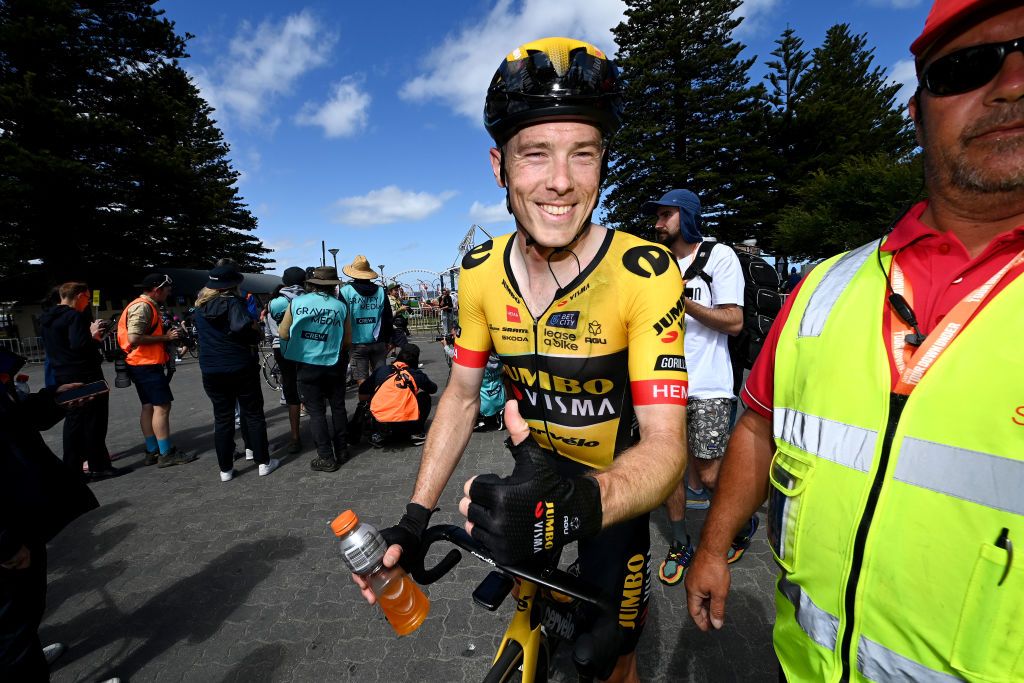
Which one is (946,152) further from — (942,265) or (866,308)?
(866,308)

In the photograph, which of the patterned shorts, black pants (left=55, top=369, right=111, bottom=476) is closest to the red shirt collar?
the patterned shorts

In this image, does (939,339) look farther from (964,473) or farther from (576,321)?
(576,321)

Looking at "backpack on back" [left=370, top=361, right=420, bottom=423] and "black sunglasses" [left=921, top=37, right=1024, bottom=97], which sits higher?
"black sunglasses" [left=921, top=37, right=1024, bottom=97]

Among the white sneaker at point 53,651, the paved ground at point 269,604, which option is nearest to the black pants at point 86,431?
the paved ground at point 269,604

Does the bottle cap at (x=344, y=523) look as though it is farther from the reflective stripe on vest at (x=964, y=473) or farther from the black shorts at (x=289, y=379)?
the black shorts at (x=289, y=379)

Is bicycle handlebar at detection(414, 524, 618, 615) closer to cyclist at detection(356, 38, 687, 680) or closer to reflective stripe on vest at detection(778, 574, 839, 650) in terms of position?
cyclist at detection(356, 38, 687, 680)

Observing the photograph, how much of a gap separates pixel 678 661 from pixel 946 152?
2.83 metres

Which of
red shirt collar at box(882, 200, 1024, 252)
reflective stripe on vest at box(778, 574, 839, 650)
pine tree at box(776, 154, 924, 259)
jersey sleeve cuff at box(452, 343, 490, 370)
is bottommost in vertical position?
reflective stripe on vest at box(778, 574, 839, 650)

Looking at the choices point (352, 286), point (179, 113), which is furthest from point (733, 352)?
point (179, 113)

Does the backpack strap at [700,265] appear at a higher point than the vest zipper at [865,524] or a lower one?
higher

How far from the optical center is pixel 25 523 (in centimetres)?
215

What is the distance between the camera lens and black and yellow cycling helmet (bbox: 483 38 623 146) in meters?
1.72

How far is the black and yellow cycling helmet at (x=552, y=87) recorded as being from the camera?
172 centimetres

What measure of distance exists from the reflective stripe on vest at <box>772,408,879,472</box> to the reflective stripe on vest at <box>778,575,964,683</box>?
16.5 inches
